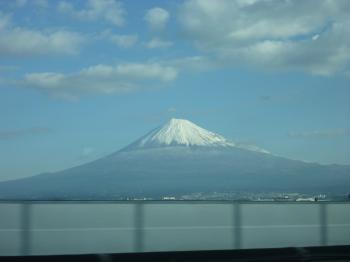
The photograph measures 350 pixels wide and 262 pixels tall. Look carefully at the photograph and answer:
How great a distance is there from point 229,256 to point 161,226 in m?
1.42

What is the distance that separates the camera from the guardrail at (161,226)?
12.1m

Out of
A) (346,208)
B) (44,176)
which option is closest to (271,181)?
(44,176)

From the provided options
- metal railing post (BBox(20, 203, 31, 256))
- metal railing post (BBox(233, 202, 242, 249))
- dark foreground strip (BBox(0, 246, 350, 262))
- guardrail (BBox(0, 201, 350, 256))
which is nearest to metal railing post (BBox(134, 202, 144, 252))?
guardrail (BBox(0, 201, 350, 256))

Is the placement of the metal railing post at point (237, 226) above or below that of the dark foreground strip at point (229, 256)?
above

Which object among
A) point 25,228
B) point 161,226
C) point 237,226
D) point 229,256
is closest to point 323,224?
point 237,226

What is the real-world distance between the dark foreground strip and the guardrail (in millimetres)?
277

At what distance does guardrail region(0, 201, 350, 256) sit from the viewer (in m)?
12.1

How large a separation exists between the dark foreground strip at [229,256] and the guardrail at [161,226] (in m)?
0.28

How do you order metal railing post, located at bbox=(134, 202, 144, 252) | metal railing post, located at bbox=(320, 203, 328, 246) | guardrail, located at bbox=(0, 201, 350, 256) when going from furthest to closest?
metal railing post, located at bbox=(320, 203, 328, 246) → metal railing post, located at bbox=(134, 202, 144, 252) → guardrail, located at bbox=(0, 201, 350, 256)

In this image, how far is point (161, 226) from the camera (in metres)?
12.8

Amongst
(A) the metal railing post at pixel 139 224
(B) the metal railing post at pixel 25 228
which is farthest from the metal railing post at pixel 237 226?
(B) the metal railing post at pixel 25 228

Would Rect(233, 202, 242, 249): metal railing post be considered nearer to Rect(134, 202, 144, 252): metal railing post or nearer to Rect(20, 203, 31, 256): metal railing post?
Result: Rect(134, 202, 144, 252): metal railing post

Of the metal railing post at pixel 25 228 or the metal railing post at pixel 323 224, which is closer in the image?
the metal railing post at pixel 25 228

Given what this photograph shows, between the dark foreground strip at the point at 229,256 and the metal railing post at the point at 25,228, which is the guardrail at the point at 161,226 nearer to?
the metal railing post at the point at 25,228
